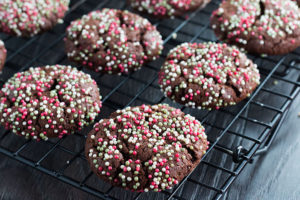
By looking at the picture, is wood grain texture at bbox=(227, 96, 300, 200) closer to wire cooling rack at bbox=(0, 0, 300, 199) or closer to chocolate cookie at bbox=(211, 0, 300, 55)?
wire cooling rack at bbox=(0, 0, 300, 199)

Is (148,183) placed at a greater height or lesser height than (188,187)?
greater

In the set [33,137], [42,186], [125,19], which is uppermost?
[125,19]

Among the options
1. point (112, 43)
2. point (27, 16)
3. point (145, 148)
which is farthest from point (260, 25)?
point (27, 16)

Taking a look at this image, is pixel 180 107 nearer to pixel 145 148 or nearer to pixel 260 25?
pixel 145 148

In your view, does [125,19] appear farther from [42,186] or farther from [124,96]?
[42,186]

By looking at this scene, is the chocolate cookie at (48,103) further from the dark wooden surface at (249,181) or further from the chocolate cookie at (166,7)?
the chocolate cookie at (166,7)

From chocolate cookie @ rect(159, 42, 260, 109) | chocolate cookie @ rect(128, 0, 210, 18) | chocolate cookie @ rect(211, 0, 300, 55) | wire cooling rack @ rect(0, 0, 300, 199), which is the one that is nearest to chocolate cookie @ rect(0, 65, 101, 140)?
wire cooling rack @ rect(0, 0, 300, 199)

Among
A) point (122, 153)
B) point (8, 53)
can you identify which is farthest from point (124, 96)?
point (8, 53)

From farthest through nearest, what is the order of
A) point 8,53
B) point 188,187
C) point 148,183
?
point 8,53 → point 188,187 → point 148,183
